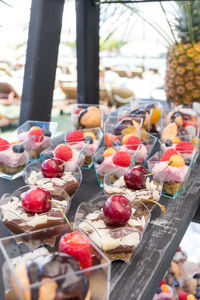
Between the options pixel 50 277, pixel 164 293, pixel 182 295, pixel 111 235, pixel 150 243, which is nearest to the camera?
pixel 50 277

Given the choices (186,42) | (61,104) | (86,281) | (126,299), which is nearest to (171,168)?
(126,299)

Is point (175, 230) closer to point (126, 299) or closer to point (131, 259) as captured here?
point (131, 259)

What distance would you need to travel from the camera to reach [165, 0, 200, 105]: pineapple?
5.80 feet

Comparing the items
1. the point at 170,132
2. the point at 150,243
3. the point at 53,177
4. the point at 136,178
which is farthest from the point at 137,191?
the point at 170,132

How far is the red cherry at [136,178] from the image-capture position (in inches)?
35.5

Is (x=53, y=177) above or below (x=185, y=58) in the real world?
below

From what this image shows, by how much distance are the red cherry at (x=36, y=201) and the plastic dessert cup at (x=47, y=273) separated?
16 cm

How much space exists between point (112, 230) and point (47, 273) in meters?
0.24

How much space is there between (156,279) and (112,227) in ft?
0.47

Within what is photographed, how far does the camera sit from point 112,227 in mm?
714

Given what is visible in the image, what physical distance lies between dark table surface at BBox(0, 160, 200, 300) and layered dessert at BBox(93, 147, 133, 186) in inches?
2.4

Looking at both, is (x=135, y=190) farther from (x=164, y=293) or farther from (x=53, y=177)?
(x=164, y=293)

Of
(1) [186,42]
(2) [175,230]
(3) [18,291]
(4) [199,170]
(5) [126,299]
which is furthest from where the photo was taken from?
(1) [186,42]

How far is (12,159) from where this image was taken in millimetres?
1084
